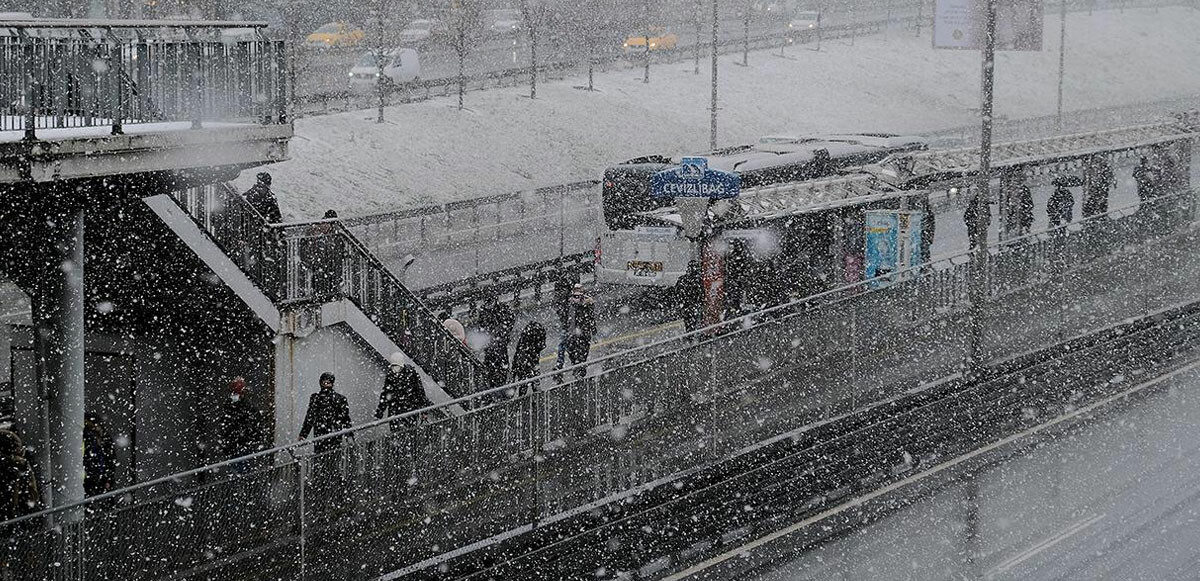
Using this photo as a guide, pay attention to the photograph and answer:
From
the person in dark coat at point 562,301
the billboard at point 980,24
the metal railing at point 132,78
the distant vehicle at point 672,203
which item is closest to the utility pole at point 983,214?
the distant vehicle at point 672,203

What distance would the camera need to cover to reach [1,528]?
1221 cm

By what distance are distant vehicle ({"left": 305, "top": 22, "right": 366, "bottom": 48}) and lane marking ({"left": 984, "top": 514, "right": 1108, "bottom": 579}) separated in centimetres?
4802

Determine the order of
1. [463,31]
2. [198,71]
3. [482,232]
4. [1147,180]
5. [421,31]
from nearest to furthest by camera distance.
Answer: [198,71], [1147,180], [482,232], [463,31], [421,31]

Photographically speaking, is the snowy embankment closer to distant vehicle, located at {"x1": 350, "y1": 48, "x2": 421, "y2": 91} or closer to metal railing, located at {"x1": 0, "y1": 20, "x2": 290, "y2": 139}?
distant vehicle, located at {"x1": 350, "y1": 48, "x2": 421, "y2": 91}

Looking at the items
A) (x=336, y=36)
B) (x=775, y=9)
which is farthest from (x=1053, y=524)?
(x=775, y=9)

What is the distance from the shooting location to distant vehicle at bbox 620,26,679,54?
68875 millimetres

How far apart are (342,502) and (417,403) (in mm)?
2667

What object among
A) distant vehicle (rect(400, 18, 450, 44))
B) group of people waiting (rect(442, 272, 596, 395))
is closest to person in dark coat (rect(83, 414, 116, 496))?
group of people waiting (rect(442, 272, 596, 395))

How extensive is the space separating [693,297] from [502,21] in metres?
46.2

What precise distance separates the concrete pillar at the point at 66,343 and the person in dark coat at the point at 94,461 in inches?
37.7

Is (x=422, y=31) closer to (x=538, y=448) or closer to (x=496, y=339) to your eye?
(x=496, y=339)

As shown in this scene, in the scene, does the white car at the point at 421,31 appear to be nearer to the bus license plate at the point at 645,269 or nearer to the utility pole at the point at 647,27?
the utility pole at the point at 647,27

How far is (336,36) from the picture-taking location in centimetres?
6247

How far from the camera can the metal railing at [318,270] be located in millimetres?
17344
